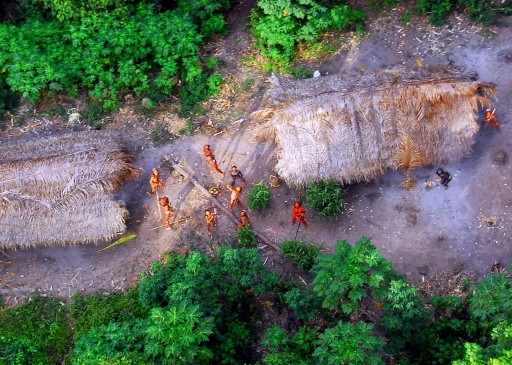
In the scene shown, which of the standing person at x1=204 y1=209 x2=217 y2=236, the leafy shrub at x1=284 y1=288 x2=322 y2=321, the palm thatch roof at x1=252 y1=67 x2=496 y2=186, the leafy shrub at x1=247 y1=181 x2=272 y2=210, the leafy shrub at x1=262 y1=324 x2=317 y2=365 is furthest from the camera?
the leafy shrub at x1=247 y1=181 x2=272 y2=210

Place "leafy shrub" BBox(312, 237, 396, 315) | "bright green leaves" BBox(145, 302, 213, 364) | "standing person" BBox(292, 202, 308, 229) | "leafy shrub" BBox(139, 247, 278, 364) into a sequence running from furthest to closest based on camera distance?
"standing person" BBox(292, 202, 308, 229) → "leafy shrub" BBox(139, 247, 278, 364) → "bright green leaves" BBox(145, 302, 213, 364) → "leafy shrub" BBox(312, 237, 396, 315)

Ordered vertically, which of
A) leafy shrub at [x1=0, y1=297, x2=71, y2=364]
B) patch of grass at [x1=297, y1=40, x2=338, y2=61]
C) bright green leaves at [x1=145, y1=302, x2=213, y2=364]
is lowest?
leafy shrub at [x1=0, y1=297, x2=71, y2=364]

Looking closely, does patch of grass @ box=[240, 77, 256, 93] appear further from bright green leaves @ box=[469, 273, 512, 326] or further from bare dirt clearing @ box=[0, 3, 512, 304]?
bright green leaves @ box=[469, 273, 512, 326]

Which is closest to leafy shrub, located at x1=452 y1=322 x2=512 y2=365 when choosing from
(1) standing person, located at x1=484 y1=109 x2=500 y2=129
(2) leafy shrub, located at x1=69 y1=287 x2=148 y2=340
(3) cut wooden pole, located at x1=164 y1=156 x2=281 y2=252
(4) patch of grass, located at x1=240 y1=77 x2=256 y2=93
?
(3) cut wooden pole, located at x1=164 y1=156 x2=281 y2=252

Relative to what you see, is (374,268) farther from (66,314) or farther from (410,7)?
(410,7)

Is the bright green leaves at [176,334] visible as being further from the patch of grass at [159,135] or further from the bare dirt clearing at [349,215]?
the patch of grass at [159,135]

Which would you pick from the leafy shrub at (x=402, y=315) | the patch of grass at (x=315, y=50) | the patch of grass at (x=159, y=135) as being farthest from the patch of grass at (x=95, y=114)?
the leafy shrub at (x=402, y=315)

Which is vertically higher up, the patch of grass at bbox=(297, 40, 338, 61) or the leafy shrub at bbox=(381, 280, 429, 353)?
the patch of grass at bbox=(297, 40, 338, 61)

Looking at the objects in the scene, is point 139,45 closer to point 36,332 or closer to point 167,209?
point 167,209
